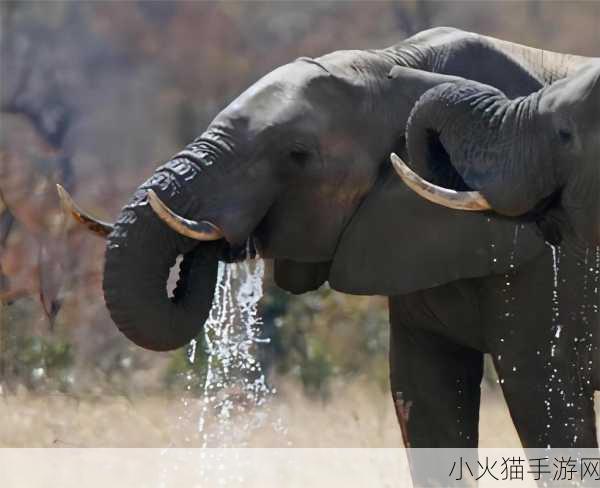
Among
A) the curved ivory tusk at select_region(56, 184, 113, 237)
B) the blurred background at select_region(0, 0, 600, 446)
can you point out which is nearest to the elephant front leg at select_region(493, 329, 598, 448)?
the curved ivory tusk at select_region(56, 184, 113, 237)

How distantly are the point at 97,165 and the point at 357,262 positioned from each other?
9.93 ft

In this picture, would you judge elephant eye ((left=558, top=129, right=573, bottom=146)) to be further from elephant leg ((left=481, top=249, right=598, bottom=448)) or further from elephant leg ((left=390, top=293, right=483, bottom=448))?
elephant leg ((left=390, top=293, right=483, bottom=448))

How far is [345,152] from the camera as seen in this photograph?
11.6ft

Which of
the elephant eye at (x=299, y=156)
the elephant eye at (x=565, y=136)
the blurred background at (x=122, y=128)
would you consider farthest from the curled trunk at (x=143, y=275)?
the blurred background at (x=122, y=128)

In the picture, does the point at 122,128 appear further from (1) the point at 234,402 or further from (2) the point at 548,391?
(2) the point at 548,391

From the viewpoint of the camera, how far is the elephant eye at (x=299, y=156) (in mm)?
3500

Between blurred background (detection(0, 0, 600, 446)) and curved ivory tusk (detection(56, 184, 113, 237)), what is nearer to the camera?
curved ivory tusk (detection(56, 184, 113, 237))

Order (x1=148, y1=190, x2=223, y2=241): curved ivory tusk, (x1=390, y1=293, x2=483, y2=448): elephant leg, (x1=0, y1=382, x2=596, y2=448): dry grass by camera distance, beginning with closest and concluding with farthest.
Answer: (x1=148, y1=190, x2=223, y2=241): curved ivory tusk → (x1=390, y1=293, x2=483, y2=448): elephant leg → (x1=0, y1=382, x2=596, y2=448): dry grass

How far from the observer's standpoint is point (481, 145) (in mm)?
3111

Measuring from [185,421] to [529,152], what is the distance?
3.05 m

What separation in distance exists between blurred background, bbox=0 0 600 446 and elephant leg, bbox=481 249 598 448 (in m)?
2.63

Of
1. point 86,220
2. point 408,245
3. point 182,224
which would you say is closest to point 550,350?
point 408,245

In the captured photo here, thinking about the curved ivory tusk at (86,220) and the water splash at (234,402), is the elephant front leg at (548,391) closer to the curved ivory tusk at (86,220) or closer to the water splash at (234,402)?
the curved ivory tusk at (86,220)

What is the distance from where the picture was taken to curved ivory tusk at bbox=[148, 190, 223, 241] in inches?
131
